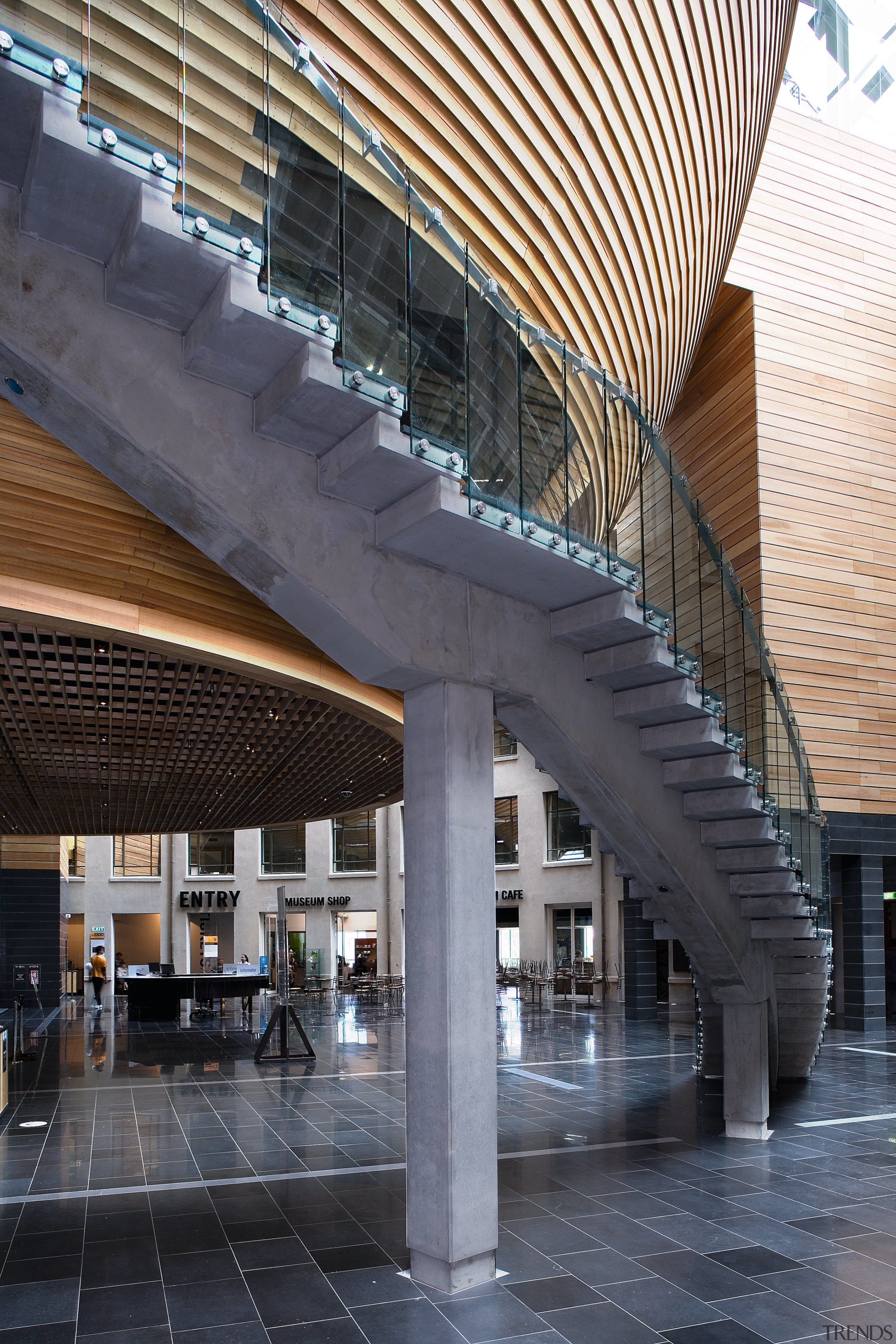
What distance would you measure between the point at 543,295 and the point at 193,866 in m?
30.6

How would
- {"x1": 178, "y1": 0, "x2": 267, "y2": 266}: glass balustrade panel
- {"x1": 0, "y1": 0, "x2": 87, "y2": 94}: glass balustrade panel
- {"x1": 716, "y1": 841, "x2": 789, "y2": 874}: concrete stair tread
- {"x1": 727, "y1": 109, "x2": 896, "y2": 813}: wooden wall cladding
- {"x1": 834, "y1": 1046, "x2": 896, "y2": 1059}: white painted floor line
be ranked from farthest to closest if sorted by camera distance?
{"x1": 727, "y1": 109, "x2": 896, "y2": 813}: wooden wall cladding, {"x1": 834, "y1": 1046, "x2": 896, "y2": 1059}: white painted floor line, {"x1": 716, "y1": 841, "x2": 789, "y2": 874}: concrete stair tread, {"x1": 178, "y1": 0, "x2": 267, "y2": 266}: glass balustrade panel, {"x1": 0, "y1": 0, "x2": 87, "y2": 94}: glass balustrade panel

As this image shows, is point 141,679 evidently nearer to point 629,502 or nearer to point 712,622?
point 712,622

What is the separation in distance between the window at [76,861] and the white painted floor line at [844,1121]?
28.3m

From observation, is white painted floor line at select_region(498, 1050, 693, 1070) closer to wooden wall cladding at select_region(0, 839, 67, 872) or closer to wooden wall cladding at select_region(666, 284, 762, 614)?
wooden wall cladding at select_region(666, 284, 762, 614)

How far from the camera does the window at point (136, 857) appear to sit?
34344 mm

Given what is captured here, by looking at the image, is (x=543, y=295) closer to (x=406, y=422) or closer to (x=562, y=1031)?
(x=406, y=422)

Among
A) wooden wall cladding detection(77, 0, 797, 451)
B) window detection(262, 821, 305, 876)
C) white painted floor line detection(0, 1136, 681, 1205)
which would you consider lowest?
white painted floor line detection(0, 1136, 681, 1205)

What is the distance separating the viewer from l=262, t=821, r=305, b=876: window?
1385 inches

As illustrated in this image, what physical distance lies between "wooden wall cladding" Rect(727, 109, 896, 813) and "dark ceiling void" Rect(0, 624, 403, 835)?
765cm

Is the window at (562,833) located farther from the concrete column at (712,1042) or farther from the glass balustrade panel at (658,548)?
the glass balustrade panel at (658,548)

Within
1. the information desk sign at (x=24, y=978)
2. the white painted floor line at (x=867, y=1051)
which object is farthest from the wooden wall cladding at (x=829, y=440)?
the information desk sign at (x=24, y=978)

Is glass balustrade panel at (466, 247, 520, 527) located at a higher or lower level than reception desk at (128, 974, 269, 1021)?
higher

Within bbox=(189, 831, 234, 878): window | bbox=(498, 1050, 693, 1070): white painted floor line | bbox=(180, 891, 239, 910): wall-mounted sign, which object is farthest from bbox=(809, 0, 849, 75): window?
bbox=(180, 891, 239, 910): wall-mounted sign

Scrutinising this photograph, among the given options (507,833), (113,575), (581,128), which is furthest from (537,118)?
(507,833)
